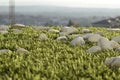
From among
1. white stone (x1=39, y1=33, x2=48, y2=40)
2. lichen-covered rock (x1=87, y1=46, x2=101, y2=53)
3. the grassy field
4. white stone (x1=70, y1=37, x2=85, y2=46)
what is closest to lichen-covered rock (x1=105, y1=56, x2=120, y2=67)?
the grassy field

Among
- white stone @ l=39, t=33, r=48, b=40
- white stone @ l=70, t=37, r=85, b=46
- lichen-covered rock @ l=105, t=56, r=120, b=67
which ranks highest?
lichen-covered rock @ l=105, t=56, r=120, b=67

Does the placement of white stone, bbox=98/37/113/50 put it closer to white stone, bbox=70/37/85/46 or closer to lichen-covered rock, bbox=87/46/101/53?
lichen-covered rock, bbox=87/46/101/53

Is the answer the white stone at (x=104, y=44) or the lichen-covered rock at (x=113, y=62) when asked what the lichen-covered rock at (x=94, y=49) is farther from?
the lichen-covered rock at (x=113, y=62)

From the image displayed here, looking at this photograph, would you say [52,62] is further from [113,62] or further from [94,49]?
[94,49]

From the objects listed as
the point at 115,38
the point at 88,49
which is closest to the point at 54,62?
the point at 88,49

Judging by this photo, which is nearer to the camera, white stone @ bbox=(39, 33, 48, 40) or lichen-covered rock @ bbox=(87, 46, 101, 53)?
lichen-covered rock @ bbox=(87, 46, 101, 53)

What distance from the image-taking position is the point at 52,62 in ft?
33.6

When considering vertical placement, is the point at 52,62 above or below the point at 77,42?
above

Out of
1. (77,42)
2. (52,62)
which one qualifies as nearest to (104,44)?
(77,42)

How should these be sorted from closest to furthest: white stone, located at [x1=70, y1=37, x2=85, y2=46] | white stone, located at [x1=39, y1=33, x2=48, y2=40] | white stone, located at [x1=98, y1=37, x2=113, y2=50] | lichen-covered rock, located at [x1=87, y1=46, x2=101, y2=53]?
lichen-covered rock, located at [x1=87, y1=46, x2=101, y2=53] → white stone, located at [x1=98, y1=37, x2=113, y2=50] → white stone, located at [x1=70, y1=37, x2=85, y2=46] → white stone, located at [x1=39, y1=33, x2=48, y2=40]

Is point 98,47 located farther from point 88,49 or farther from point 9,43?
point 9,43

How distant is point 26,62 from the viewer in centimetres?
1002

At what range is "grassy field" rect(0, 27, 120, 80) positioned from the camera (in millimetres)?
8984

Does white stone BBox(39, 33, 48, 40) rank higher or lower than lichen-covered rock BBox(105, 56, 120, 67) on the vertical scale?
lower
